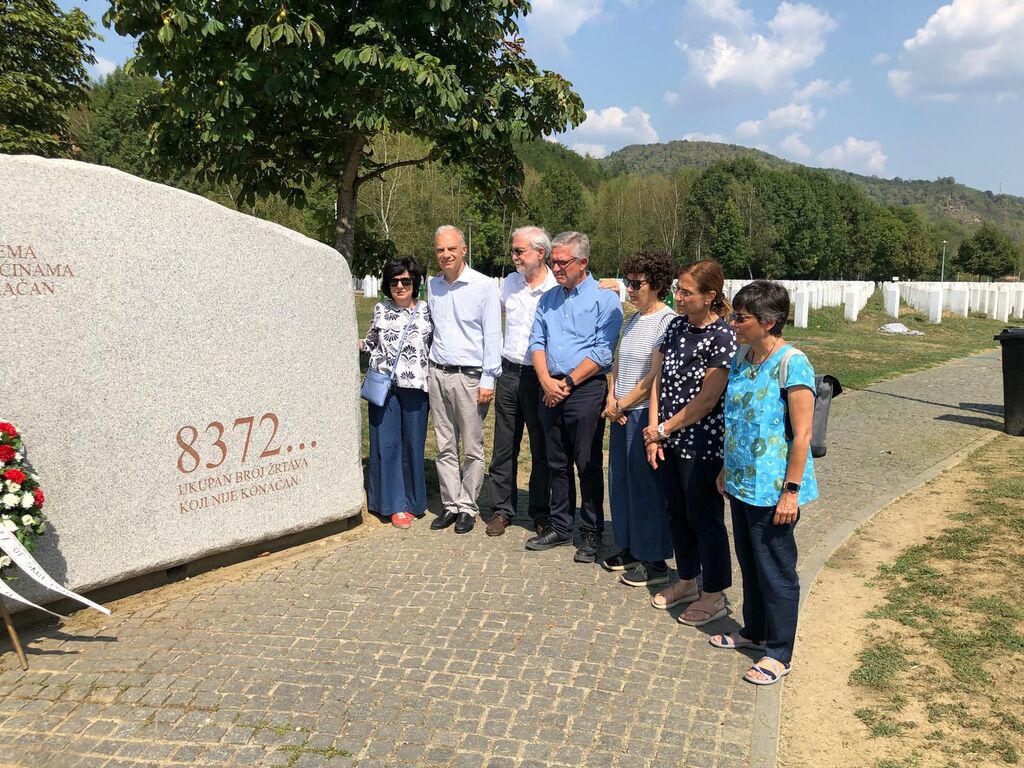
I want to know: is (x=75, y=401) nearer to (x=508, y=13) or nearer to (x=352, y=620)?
(x=352, y=620)

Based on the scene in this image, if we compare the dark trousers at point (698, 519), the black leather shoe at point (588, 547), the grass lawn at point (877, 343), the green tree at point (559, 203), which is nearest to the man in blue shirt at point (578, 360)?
the black leather shoe at point (588, 547)

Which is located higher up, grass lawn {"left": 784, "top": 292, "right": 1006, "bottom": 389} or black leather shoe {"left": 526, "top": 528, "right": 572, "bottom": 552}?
black leather shoe {"left": 526, "top": 528, "right": 572, "bottom": 552}

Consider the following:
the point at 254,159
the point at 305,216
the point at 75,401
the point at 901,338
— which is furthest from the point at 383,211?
the point at 75,401

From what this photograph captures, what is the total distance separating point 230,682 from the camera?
3.48 metres

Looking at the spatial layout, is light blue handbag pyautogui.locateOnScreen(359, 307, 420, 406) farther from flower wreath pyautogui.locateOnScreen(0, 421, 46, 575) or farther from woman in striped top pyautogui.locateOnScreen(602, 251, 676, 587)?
flower wreath pyautogui.locateOnScreen(0, 421, 46, 575)

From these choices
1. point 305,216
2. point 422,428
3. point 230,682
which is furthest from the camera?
point 305,216

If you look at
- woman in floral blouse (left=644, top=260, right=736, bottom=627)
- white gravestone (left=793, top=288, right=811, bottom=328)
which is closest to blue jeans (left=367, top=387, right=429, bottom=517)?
woman in floral blouse (left=644, top=260, right=736, bottom=627)

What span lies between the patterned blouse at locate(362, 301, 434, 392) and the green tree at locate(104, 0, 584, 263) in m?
1.53

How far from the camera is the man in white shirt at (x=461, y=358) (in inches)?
206

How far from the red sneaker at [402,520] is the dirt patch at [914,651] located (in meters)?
2.73

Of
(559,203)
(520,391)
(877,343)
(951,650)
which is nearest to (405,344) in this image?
(520,391)

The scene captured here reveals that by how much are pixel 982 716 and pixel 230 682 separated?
10.8 feet

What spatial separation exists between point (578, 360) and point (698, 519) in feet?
4.12

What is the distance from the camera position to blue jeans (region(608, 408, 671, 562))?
4566 millimetres
